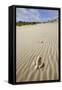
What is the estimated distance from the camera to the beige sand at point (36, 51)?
2330 millimetres

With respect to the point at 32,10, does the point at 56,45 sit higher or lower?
lower

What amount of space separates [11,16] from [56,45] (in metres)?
0.42

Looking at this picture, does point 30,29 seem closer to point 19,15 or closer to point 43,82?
point 19,15

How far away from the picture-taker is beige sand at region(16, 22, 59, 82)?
2330 millimetres

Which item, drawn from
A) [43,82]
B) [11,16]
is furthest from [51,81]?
[11,16]

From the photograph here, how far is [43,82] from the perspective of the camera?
95.1 inches

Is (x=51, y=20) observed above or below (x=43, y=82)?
above

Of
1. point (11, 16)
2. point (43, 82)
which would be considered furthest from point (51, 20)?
point (43, 82)

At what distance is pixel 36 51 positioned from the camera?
2389 mm
